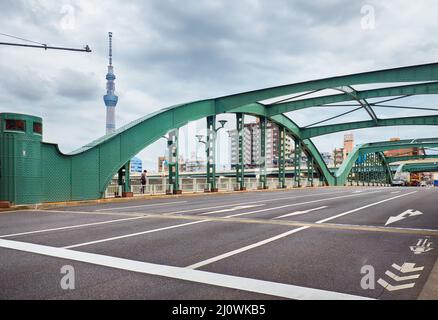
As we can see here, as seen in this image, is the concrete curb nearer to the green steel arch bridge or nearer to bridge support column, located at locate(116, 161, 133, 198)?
the green steel arch bridge

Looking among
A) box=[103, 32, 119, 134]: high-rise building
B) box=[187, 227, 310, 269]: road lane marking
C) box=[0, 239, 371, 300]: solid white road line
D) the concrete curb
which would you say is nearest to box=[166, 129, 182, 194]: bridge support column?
box=[187, 227, 310, 269]: road lane marking

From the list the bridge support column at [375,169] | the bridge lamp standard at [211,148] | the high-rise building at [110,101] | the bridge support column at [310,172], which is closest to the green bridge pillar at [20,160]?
the bridge lamp standard at [211,148]

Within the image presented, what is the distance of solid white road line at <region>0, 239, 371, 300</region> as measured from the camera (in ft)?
13.0

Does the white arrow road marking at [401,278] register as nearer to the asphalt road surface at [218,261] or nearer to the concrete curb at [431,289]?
the asphalt road surface at [218,261]

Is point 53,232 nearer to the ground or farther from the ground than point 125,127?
nearer to the ground

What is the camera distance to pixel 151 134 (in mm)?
24062

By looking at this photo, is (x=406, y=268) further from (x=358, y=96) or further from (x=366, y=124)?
(x=366, y=124)

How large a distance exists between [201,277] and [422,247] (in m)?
4.68

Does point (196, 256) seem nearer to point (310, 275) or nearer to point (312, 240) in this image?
point (310, 275)

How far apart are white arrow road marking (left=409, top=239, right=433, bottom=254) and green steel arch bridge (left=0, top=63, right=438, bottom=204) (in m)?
15.9

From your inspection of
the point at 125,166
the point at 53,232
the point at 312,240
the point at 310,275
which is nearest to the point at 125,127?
the point at 125,166

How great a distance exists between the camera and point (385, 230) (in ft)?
28.6

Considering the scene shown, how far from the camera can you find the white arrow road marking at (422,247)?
6359mm
